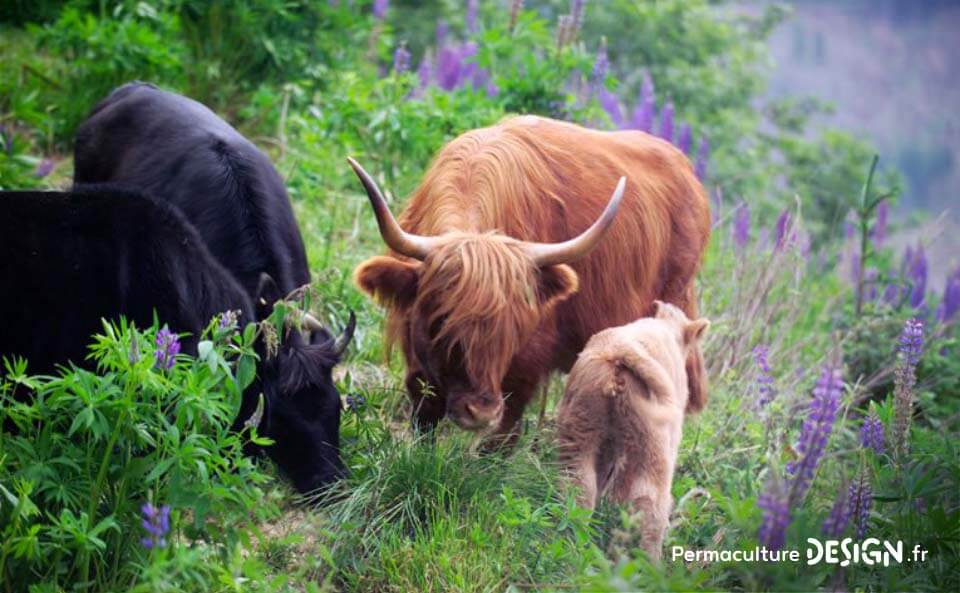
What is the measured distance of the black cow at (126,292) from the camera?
4586 mm

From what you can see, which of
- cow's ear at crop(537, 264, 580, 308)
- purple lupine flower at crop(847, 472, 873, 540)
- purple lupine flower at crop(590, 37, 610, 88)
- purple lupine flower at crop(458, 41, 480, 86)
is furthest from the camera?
purple lupine flower at crop(458, 41, 480, 86)

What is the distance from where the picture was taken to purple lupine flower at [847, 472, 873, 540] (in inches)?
167

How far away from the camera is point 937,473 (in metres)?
4.73

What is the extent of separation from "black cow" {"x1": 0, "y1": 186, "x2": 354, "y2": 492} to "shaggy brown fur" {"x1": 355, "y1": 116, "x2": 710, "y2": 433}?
0.52 m

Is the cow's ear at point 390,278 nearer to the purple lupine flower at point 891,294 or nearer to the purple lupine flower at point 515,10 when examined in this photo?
the purple lupine flower at point 515,10

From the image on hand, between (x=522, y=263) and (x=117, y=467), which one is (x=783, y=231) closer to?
(x=522, y=263)

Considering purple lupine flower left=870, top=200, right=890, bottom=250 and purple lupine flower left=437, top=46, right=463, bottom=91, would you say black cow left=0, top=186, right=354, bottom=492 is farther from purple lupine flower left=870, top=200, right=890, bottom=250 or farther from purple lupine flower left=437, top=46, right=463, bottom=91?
purple lupine flower left=870, top=200, right=890, bottom=250

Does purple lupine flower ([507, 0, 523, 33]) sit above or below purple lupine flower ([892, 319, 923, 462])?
above

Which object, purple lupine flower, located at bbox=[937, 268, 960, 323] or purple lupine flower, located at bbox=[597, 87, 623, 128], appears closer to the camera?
purple lupine flower, located at bbox=[937, 268, 960, 323]

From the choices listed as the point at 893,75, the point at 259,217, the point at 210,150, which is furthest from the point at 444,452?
the point at 893,75

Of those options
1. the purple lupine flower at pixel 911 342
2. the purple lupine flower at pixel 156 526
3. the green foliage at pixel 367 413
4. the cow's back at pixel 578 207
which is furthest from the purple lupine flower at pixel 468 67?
the purple lupine flower at pixel 156 526

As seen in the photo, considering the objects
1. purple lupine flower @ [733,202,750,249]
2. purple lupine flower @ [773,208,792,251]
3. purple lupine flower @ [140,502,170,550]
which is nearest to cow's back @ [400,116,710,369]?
purple lupine flower @ [773,208,792,251]

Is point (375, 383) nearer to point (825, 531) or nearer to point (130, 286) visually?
point (130, 286)

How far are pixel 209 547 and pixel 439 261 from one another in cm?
155
